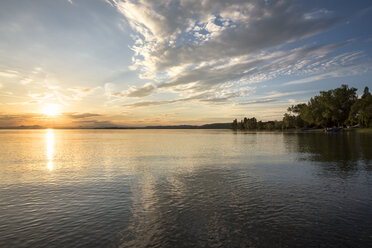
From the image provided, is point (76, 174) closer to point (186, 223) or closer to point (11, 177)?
point (11, 177)

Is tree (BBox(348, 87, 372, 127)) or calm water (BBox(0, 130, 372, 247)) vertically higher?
tree (BBox(348, 87, 372, 127))

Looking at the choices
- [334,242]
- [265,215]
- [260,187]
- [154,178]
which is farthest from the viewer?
[154,178]

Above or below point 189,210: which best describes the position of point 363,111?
above

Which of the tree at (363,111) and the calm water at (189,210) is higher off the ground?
the tree at (363,111)

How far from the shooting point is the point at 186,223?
14.3 metres

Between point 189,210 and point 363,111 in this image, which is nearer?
point 189,210

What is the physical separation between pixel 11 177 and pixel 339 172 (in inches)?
1568

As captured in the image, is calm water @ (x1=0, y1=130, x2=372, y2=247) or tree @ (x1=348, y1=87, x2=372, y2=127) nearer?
calm water @ (x1=0, y1=130, x2=372, y2=247)

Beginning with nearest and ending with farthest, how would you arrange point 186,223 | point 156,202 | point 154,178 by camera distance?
1. point 186,223
2. point 156,202
3. point 154,178

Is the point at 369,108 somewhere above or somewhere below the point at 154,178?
above

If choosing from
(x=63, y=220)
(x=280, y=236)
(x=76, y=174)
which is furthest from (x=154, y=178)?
(x=280, y=236)

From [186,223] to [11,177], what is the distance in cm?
2537

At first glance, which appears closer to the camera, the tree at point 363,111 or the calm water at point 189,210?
the calm water at point 189,210

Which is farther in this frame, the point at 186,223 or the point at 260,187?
the point at 260,187
